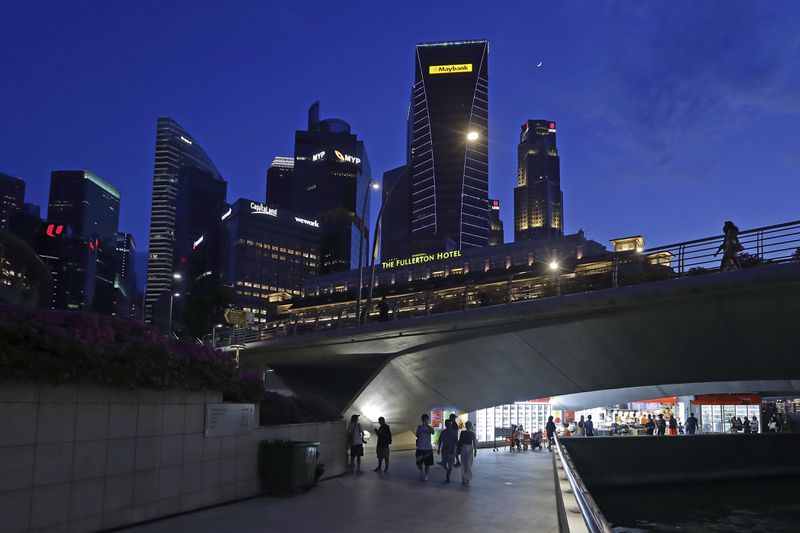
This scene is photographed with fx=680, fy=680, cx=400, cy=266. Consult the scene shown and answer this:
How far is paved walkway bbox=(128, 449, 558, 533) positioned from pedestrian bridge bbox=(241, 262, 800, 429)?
583 cm

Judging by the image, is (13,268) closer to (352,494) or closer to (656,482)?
(352,494)

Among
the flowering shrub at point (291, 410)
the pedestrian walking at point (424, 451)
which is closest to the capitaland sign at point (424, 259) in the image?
the pedestrian walking at point (424, 451)

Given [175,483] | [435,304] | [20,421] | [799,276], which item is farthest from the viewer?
[435,304]

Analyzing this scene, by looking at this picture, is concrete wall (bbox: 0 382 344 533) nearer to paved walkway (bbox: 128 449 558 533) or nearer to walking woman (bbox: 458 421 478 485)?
paved walkway (bbox: 128 449 558 533)

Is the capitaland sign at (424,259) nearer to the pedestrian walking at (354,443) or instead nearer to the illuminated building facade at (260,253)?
the illuminated building facade at (260,253)

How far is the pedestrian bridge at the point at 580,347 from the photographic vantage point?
61.0 feet

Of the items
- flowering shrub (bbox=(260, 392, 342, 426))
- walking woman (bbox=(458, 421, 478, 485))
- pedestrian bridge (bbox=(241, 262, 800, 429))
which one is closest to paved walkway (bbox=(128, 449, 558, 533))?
walking woman (bbox=(458, 421, 478, 485))

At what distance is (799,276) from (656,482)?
10.1 meters

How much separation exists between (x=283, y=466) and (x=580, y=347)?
1254cm

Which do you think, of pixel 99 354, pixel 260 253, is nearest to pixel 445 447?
Result: pixel 99 354

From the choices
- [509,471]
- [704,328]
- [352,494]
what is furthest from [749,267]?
[352,494]

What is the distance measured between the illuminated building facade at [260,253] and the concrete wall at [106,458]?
164 meters

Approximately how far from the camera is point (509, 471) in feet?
66.5

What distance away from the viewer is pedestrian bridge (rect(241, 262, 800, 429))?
61.0 ft
